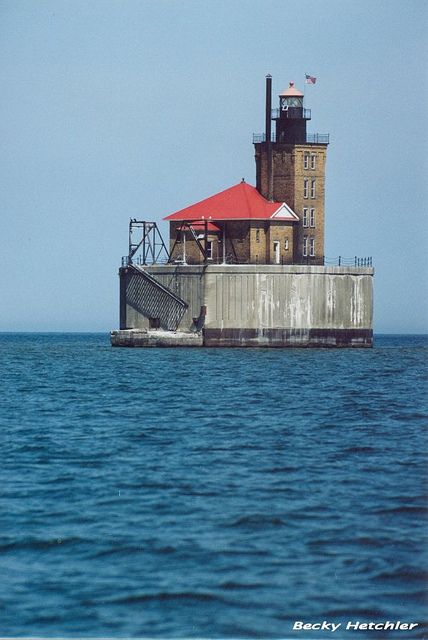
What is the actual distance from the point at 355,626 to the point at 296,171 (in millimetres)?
68940

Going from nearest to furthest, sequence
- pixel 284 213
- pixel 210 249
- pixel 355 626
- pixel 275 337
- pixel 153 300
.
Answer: pixel 355 626 < pixel 275 337 < pixel 153 300 < pixel 284 213 < pixel 210 249

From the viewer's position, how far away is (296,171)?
81125 millimetres

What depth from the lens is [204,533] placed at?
17.1 metres

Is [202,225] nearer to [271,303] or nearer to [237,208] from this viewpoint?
[237,208]

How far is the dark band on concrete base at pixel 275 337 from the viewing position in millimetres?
74938

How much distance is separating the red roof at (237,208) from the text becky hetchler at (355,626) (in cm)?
6673

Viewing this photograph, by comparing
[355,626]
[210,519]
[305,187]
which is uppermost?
[305,187]

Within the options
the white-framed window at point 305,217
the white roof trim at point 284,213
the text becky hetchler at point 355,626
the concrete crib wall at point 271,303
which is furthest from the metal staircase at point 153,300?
the text becky hetchler at point 355,626

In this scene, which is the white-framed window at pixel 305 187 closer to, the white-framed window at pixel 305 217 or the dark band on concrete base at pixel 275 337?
the white-framed window at pixel 305 217

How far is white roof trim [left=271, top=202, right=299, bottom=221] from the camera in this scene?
79.9m

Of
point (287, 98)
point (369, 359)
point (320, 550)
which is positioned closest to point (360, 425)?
point (320, 550)

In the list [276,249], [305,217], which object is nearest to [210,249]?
[276,249]

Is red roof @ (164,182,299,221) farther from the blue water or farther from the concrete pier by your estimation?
the blue water

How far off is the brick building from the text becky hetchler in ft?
218
